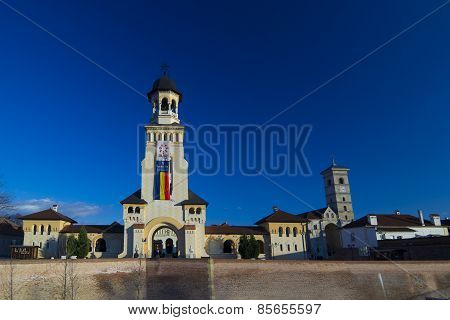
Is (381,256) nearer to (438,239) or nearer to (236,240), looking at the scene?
(438,239)

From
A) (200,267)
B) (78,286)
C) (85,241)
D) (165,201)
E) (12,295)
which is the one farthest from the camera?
(165,201)

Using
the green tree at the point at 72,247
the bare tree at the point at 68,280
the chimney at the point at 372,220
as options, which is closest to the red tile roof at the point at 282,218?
the chimney at the point at 372,220

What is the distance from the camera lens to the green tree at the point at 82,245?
123ft

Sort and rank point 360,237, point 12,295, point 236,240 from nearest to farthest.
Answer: point 12,295
point 236,240
point 360,237

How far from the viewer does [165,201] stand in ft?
135

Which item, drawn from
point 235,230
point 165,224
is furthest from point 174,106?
point 235,230

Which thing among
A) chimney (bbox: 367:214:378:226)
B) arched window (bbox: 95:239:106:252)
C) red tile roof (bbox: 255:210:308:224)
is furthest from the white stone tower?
chimney (bbox: 367:214:378:226)

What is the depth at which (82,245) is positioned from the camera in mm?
37906

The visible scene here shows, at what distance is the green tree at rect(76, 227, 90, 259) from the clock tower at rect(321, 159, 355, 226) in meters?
52.8

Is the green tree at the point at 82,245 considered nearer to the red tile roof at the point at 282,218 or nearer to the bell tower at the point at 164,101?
the bell tower at the point at 164,101

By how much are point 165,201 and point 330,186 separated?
157 feet

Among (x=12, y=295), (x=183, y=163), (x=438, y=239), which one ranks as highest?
(x=183, y=163)
